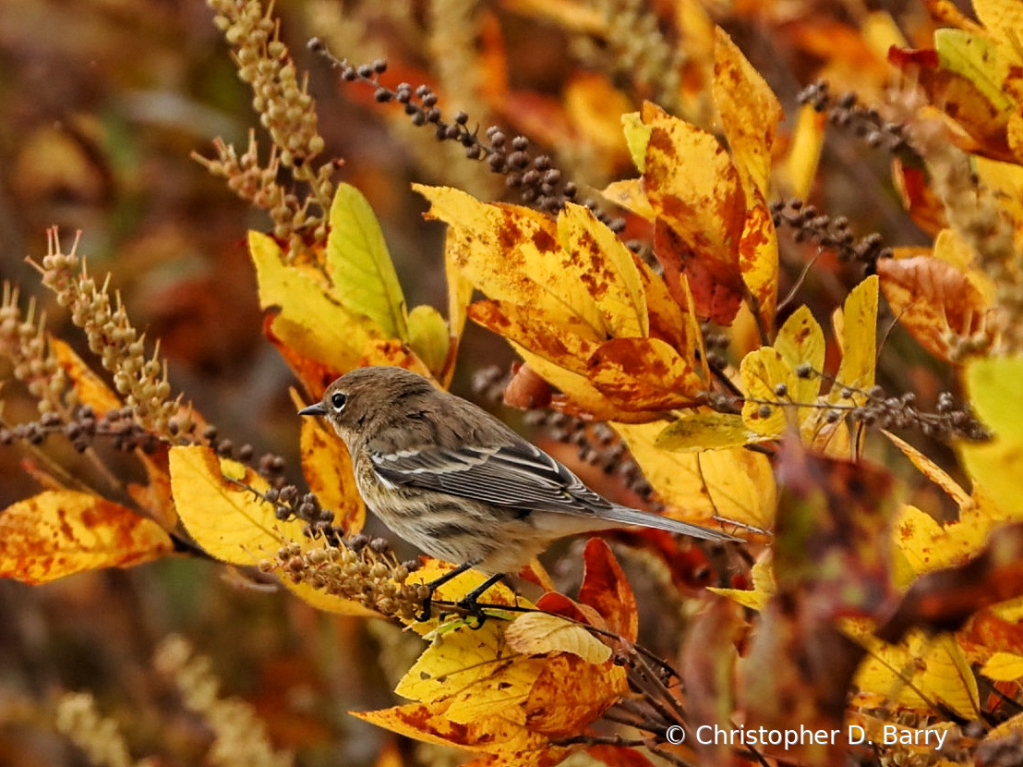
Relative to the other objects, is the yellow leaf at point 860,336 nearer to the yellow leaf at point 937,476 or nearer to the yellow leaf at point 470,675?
the yellow leaf at point 937,476

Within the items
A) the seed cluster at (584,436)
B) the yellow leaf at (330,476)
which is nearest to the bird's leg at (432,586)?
the yellow leaf at (330,476)

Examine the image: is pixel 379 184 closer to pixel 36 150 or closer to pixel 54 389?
pixel 36 150

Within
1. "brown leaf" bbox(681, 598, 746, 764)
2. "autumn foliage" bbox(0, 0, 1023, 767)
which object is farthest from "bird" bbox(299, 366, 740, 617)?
"brown leaf" bbox(681, 598, 746, 764)

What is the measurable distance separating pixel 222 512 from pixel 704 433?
2.23 ft

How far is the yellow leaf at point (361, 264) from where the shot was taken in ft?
6.23

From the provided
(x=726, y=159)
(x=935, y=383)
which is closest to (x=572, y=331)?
(x=726, y=159)

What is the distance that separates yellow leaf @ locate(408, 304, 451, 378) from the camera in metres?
2.03

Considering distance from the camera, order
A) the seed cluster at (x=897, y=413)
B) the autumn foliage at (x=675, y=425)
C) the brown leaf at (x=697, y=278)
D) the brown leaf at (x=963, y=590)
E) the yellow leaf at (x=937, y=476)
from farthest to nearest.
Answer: the brown leaf at (x=697, y=278), the yellow leaf at (x=937, y=476), the seed cluster at (x=897, y=413), the autumn foliage at (x=675, y=425), the brown leaf at (x=963, y=590)

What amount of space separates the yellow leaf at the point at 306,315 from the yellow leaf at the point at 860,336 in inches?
30.3

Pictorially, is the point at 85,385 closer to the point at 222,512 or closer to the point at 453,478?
the point at 222,512

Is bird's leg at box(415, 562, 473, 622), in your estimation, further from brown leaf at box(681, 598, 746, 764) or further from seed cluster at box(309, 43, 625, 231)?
brown leaf at box(681, 598, 746, 764)

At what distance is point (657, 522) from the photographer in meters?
2.08

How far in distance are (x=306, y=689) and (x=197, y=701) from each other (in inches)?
57.8

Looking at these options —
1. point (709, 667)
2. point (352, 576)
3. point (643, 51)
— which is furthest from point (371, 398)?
point (709, 667)
